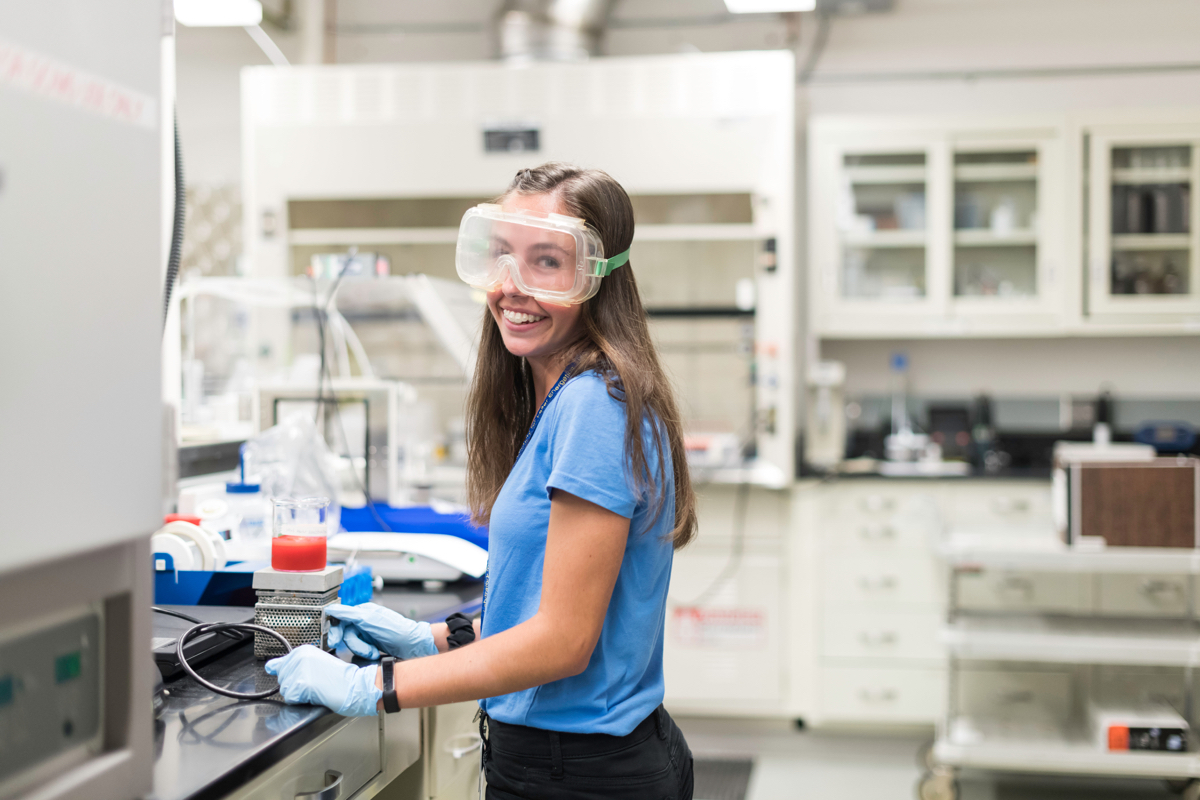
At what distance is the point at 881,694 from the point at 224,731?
108 inches

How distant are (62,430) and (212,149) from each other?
407 cm

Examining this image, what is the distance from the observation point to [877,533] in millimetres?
3254

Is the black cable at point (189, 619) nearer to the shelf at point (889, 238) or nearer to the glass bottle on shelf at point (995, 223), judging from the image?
the shelf at point (889, 238)

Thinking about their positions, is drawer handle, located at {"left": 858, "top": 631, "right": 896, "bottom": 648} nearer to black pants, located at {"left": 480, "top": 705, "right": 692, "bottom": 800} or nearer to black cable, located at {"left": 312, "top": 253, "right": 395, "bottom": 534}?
black cable, located at {"left": 312, "top": 253, "right": 395, "bottom": 534}

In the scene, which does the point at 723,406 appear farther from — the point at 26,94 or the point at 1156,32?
the point at 26,94

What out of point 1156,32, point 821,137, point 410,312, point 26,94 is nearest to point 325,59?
point 410,312

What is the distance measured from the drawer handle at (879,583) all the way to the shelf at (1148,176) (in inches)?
67.1

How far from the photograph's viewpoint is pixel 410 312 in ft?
12.4

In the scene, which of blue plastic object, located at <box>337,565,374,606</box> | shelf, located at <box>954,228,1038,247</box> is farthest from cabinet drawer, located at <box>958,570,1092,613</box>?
blue plastic object, located at <box>337,565,374,606</box>

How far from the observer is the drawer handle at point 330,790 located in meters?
1.02

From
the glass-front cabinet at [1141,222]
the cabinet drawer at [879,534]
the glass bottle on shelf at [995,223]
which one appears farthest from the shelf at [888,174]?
the cabinet drawer at [879,534]

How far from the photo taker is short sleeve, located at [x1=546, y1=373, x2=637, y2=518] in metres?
0.96

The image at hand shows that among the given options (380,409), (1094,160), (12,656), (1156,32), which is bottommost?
(12,656)

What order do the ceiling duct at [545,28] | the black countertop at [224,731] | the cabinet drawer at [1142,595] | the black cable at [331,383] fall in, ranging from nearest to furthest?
1. the black countertop at [224,731]
2. the black cable at [331,383]
3. the cabinet drawer at [1142,595]
4. the ceiling duct at [545,28]
